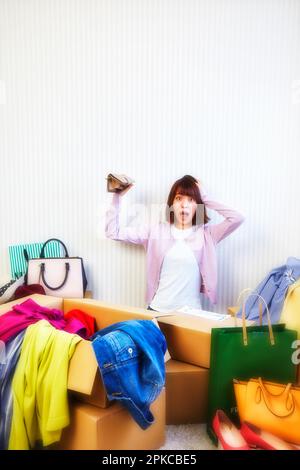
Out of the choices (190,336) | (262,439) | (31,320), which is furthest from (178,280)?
(262,439)

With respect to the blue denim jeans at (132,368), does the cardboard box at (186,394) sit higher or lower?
lower

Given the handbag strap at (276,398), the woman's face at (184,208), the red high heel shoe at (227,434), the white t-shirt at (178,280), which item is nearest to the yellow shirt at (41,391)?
the red high heel shoe at (227,434)

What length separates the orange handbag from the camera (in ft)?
3.87

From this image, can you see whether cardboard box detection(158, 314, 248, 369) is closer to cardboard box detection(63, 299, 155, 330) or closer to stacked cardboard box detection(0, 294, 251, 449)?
stacked cardboard box detection(0, 294, 251, 449)

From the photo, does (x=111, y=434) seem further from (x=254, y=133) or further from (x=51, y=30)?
(x=51, y=30)

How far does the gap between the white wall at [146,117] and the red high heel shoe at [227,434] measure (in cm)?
97

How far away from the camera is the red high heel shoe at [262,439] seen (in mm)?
1114

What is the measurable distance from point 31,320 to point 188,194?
1.03 m

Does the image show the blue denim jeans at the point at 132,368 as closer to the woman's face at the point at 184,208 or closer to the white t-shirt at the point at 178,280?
the white t-shirt at the point at 178,280

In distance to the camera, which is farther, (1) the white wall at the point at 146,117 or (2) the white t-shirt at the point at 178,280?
(1) the white wall at the point at 146,117

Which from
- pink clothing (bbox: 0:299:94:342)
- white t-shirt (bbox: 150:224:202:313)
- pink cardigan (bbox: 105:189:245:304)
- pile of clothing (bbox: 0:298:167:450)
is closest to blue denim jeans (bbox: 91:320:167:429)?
pile of clothing (bbox: 0:298:167:450)

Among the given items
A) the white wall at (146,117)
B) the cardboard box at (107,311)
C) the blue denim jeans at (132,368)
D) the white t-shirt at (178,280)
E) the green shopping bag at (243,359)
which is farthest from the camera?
the white wall at (146,117)

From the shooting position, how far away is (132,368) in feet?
3.68

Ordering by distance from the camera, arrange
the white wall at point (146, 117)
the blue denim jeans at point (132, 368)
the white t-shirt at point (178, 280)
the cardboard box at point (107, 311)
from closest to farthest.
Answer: the blue denim jeans at point (132, 368) → the cardboard box at point (107, 311) → the white t-shirt at point (178, 280) → the white wall at point (146, 117)
